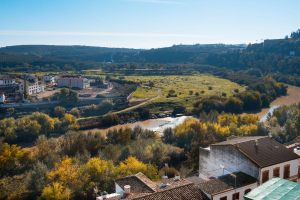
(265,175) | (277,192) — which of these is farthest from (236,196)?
(277,192)

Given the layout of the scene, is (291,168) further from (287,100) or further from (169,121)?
(287,100)

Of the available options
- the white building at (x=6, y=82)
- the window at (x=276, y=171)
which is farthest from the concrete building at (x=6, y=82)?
the window at (x=276, y=171)

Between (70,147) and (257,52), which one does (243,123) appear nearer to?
(70,147)

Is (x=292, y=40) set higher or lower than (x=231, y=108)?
higher

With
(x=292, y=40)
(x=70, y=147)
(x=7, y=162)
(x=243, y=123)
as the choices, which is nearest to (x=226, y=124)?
(x=243, y=123)

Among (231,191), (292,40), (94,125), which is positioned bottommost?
(94,125)

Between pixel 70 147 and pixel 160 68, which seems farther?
pixel 160 68

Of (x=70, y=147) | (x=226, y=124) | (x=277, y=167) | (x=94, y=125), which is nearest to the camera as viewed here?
(x=277, y=167)
